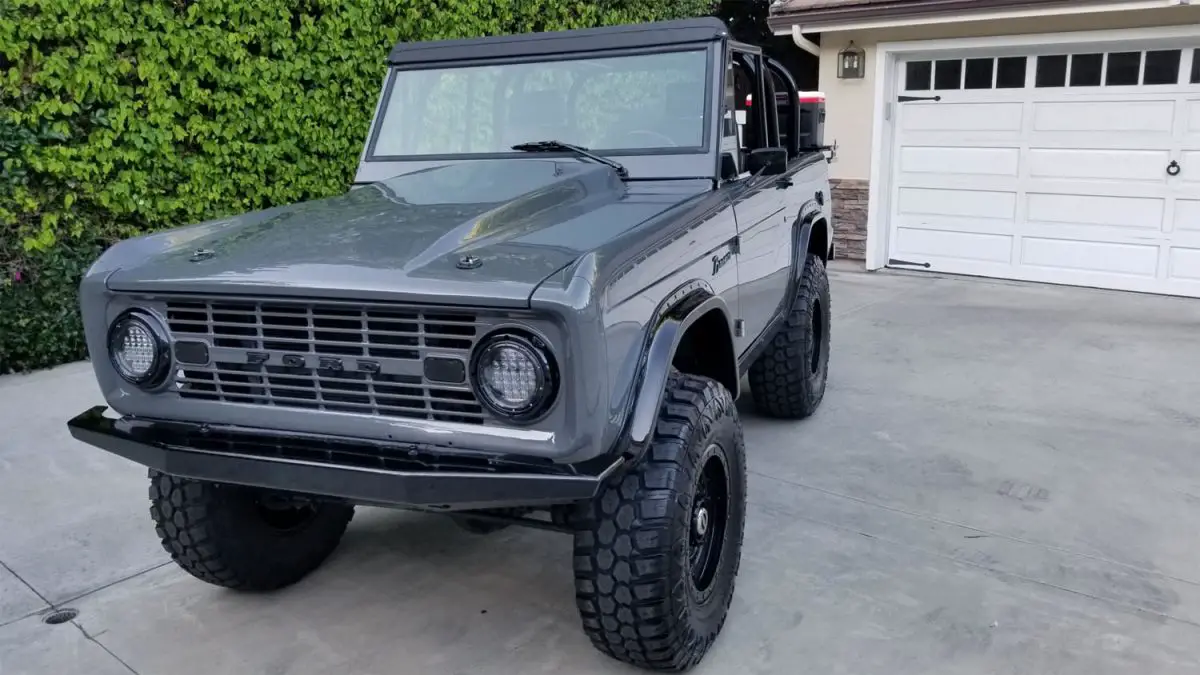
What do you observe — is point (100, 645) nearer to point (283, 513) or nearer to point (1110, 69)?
point (283, 513)

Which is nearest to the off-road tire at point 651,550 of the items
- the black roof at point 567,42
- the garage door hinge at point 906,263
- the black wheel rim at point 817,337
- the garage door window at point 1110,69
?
the black roof at point 567,42

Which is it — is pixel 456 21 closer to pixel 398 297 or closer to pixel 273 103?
pixel 273 103

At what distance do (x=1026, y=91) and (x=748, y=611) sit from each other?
714 cm

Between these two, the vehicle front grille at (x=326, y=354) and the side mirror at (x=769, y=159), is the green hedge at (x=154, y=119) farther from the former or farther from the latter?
the side mirror at (x=769, y=159)

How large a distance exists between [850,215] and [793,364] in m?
5.56

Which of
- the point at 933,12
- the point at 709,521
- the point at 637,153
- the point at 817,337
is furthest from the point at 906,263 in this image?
the point at 709,521

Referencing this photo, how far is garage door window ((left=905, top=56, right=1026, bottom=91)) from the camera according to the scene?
873cm

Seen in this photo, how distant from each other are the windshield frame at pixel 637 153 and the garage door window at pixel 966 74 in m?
6.26

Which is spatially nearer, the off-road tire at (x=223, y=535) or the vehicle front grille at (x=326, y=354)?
the vehicle front grille at (x=326, y=354)

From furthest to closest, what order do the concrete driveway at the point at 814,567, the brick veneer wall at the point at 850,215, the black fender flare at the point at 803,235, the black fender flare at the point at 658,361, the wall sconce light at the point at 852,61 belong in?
the brick veneer wall at the point at 850,215, the wall sconce light at the point at 852,61, the black fender flare at the point at 803,235, the concrete driveway at the point at 814,567, the black fender flare at the point at 658,361

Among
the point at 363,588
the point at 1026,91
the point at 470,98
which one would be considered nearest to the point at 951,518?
the point at 363,588

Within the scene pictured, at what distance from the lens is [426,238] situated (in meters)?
2.67

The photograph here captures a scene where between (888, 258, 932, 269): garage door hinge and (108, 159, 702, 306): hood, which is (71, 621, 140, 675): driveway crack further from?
(888, 258, 932, 269): garage door hinge

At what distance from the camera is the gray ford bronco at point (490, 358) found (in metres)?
2.31
